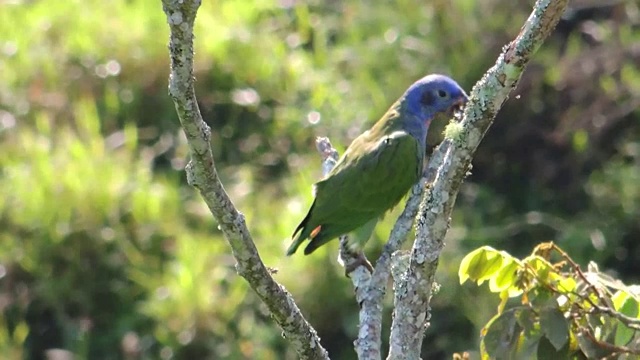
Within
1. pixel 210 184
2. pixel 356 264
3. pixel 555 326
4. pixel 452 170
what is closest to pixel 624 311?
pixel 555 326

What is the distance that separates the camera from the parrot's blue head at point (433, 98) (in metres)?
3.78

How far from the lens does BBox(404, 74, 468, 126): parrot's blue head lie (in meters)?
3.78

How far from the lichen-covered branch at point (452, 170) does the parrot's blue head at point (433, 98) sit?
2.16 meters

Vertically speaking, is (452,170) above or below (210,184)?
below

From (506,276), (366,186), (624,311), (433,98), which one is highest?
(433,98)

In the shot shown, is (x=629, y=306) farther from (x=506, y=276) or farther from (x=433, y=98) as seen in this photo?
(x=433, y=98)

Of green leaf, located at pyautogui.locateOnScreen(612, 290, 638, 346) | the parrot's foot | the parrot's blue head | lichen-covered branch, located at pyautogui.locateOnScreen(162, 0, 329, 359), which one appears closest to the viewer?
lichen-covered branch, located at pyautogui.locateOnScreen(162, 0, 329, 359)

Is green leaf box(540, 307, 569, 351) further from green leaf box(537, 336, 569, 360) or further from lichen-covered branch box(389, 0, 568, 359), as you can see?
lichen-covered branch box(389, 0, 568, 359)

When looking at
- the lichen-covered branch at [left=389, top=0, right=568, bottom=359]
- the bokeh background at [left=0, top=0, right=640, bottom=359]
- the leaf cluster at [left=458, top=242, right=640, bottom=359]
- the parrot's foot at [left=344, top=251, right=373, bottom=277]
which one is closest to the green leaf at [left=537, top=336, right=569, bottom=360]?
the leaf cluster at [left=458, top=242, right=640, bottom=359]

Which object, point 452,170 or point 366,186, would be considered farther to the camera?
point 366,186

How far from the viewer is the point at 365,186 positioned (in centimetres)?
359

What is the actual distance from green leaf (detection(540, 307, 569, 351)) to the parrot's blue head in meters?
2.05

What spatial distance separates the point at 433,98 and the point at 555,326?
6.99ft

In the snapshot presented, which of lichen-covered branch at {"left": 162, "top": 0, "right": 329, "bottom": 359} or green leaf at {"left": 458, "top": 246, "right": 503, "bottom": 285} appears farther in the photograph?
green leaf at {"left": 458, "top": 246, "right": 503, "bottom": 285}
